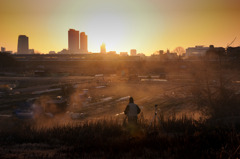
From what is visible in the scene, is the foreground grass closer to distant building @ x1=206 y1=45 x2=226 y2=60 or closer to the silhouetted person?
the silhouetted person

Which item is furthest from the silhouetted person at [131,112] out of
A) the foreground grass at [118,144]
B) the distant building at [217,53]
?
the distant building at [217,53]

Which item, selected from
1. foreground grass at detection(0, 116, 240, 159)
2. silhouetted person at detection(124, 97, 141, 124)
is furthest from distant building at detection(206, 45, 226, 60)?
silhouetted person at detection(124, 97, 141, 124)

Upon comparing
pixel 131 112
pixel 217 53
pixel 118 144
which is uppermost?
pixel 217 53

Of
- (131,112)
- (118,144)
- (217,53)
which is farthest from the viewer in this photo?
(217,53)

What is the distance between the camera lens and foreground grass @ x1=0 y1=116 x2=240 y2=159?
7418 millimetres

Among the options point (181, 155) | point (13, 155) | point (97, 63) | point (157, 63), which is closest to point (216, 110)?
point (181, 155)

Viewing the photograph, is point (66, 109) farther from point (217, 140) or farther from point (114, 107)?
point (217, 140)

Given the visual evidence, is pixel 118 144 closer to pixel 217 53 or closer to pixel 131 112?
pixel 131 112

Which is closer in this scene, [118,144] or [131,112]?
[118,144]

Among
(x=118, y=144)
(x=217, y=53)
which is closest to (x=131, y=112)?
(x=118, y=144)

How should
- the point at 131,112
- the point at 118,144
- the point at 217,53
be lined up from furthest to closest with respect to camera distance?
the point at 217,53 → the point at 131,112 → the point at 118,144

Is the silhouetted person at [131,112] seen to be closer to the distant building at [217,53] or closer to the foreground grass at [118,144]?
the foreground grass at [118,144]

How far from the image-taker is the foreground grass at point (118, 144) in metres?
7.42

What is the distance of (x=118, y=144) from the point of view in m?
8.17
